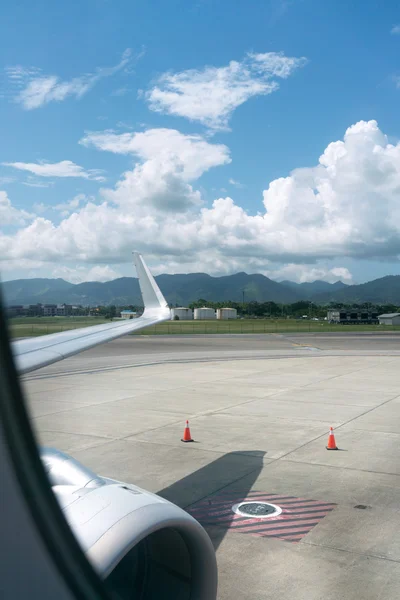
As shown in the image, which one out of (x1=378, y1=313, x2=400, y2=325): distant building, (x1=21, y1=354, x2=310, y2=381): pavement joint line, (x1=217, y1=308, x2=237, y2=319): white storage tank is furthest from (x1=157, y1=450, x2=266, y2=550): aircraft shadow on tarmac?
(x1=217, y1=308, x2=237, y2=319): white storage tank

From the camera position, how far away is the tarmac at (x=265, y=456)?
25.8 feet

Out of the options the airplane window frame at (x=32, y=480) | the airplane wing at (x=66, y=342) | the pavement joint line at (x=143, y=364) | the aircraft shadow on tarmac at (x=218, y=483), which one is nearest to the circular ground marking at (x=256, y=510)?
the aircraft shadow on tarmac at (x=218, y=483)

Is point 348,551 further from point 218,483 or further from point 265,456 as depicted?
point 265,456

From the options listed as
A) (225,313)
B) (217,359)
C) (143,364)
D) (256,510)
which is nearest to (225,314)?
(225,313)

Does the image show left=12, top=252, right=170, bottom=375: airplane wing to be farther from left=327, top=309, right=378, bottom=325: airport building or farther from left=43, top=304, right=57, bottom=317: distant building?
left=327, top=309, right=378, bottom=325: airport building

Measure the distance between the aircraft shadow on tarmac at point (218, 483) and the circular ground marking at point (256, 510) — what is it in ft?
0.72

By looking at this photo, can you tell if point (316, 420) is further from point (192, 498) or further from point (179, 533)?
point (179, 533)

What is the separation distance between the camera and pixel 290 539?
8797 mm

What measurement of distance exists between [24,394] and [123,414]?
16.7 m

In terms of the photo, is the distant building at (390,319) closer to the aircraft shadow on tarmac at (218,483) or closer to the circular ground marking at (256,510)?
the aircraft shadow on tarmac at (218,483)

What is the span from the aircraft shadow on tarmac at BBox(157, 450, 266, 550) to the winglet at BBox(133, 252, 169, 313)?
4.14 meters

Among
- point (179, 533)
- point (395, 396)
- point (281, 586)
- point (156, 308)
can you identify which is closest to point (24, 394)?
point (179, 533)

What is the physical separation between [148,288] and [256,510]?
21.9ft

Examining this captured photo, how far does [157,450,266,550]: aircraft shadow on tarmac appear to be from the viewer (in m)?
10.0
